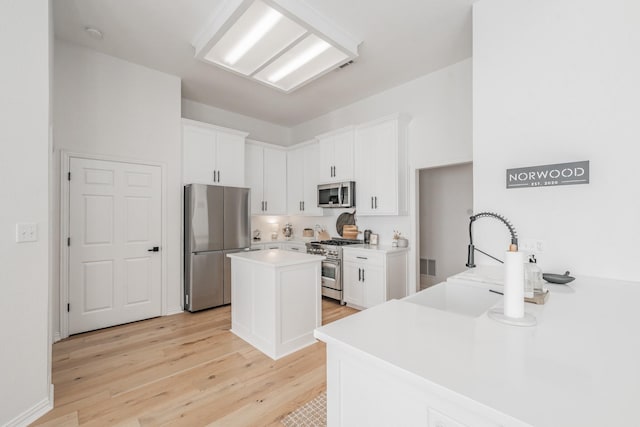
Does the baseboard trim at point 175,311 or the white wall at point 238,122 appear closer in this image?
the baseboard trim at point 175,311

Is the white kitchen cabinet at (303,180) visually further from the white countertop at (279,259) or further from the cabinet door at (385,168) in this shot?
the white countertop at (279,259)

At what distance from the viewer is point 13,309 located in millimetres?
1727

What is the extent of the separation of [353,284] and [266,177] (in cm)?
252

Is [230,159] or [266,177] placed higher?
[230,159]

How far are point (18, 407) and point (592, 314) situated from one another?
3.16 metres

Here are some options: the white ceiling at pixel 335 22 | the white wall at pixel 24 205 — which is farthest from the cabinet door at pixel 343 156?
the white wall at pixel 24 205

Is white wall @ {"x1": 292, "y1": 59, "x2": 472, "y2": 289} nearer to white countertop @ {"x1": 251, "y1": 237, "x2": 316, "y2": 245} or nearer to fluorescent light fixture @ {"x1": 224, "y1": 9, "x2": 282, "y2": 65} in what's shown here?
white countertop @ {"x1": 251, "y1": 237, "x2": 316, "y2": 245}

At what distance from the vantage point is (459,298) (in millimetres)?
1898

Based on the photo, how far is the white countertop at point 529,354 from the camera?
607mm

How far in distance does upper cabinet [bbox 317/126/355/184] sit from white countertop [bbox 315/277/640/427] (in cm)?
331

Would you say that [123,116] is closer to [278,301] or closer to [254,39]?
[254,39]

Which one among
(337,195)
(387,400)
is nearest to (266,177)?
(337,195)

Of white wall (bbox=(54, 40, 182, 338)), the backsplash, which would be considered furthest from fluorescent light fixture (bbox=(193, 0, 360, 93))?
the backsplash

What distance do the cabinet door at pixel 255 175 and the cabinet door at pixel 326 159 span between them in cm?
114
